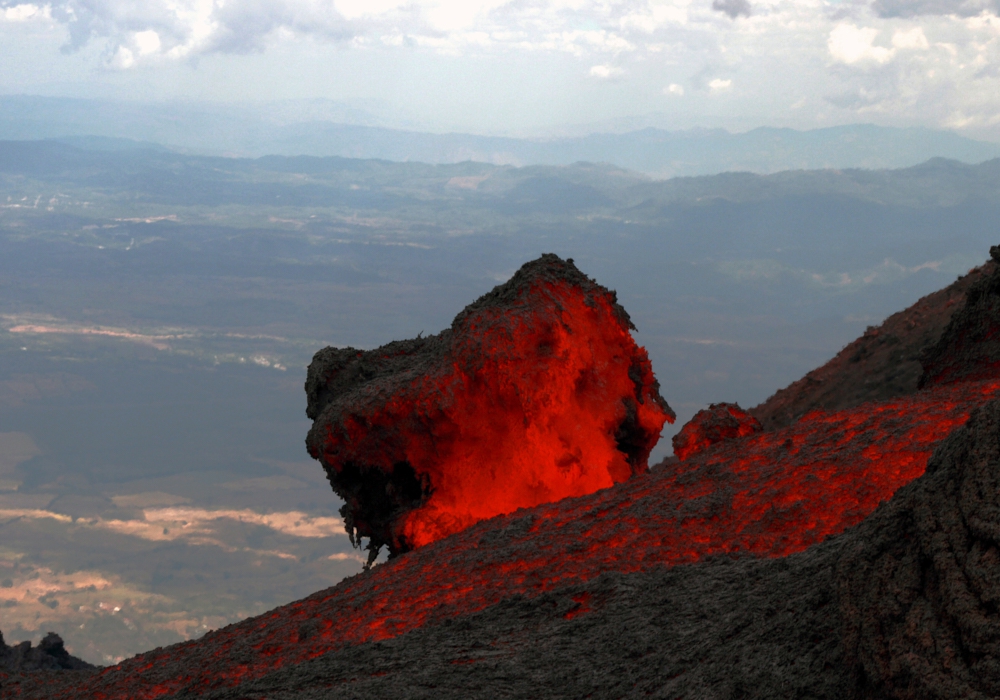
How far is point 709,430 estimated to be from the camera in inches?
475

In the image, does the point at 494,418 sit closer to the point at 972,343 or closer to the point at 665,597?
the point at 972,343

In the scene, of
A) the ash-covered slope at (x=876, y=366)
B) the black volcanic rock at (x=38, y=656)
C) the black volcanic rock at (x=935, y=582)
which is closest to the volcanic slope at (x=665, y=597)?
the black volcanic rock at (x=935, y=582)

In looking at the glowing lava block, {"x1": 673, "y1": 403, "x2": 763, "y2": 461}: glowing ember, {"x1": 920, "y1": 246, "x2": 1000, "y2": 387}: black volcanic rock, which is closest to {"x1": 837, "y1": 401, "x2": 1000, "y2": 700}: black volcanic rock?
{"x1": 673, "y1": 403, "x2": 763, "y2": 461}: glowing ember

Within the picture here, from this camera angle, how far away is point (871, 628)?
4262mm

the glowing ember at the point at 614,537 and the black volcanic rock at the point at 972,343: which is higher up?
the black volcanic rock at the point at 972,343

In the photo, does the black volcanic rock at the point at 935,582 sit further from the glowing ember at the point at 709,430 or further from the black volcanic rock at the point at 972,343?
the black volcanic rock at the point at 972,343

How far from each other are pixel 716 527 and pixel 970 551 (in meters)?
3.35

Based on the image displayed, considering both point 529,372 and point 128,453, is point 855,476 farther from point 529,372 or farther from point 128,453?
point 128,453

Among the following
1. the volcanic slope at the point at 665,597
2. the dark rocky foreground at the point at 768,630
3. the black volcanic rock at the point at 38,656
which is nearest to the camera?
the dark rocky foreground at the point at 768,630

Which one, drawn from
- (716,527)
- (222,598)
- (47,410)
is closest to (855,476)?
(716,527)

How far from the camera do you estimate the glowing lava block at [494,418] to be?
13.0 m

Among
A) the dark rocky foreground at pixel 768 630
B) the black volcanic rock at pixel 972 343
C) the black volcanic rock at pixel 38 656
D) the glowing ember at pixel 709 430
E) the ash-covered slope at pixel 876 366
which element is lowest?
the dark rocky foreground at pixel 768 630

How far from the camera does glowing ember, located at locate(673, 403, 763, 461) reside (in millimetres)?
12039

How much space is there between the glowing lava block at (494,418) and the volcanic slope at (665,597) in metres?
3.20
